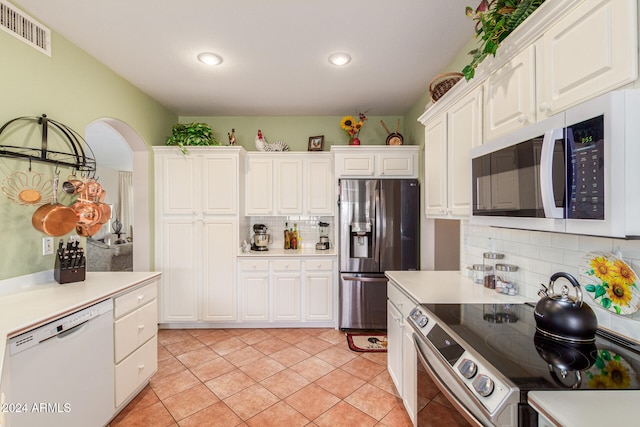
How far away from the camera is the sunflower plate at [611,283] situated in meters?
1.03

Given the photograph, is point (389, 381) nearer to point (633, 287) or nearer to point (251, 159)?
point (633, 287)

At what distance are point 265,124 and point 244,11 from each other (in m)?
2.04

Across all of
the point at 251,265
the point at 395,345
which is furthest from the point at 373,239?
the point at 251,265

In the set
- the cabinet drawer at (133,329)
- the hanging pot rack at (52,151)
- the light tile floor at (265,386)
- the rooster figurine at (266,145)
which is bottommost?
the light tile floor at (265,386)

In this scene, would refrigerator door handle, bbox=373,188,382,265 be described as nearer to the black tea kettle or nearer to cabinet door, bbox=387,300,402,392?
cabinet door, bbox=387,300,402,392

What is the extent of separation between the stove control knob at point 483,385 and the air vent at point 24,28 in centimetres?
301

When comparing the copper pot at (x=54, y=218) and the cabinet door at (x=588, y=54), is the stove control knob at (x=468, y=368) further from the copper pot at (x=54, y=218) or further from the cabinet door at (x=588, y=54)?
the copper pot at (x=54, y=218)

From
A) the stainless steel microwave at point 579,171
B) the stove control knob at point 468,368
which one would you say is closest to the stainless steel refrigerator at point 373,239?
the stainless steel microwave at point 579,171

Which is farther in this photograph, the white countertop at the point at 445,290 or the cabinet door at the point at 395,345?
the cabinet door at the point at 395,345

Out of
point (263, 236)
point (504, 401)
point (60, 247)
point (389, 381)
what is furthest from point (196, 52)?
point (389, 381)

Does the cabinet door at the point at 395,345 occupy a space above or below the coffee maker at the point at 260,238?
below

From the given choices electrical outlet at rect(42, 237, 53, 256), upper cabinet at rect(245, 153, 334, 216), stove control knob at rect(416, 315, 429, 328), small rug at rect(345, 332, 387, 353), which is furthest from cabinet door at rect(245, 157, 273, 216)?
stove control knob at rect(416, 315, 429, 328)

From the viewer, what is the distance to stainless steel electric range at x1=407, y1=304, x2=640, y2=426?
80 cm

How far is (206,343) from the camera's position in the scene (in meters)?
3.01
